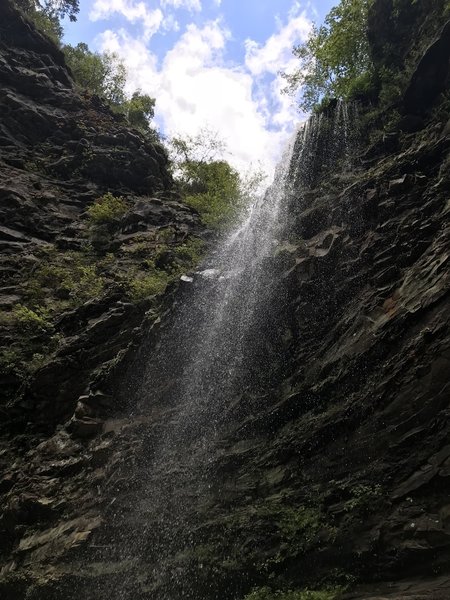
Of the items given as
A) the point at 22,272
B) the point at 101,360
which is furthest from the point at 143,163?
the point at 101,360

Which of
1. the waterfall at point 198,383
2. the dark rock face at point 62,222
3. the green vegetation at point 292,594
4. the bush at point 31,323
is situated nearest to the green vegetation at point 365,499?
the green vegetation at point 292,594

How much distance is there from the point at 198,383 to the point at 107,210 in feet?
35.7

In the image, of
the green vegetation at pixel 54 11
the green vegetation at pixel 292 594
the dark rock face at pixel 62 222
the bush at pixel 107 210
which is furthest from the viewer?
the green vegetation at pixel 54 11

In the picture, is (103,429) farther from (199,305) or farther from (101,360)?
(199,305)

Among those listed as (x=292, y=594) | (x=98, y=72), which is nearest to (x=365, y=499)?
(x=292, y=594)

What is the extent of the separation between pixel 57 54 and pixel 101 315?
21.3 meters

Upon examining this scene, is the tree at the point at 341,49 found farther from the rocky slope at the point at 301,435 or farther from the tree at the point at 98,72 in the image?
the tree at the point at 98,72

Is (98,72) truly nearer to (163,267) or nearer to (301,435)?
(163,267)

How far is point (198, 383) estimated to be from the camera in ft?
34.3

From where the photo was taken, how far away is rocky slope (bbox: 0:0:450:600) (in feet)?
21.4

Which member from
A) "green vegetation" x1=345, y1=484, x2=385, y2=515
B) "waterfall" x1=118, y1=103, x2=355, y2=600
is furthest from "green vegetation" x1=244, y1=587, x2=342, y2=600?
"waterfall" x1=118, y1=103, x2=355, y2=600

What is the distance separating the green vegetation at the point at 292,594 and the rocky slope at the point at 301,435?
135 mm

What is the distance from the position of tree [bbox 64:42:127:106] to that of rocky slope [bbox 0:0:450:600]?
26.6 metres

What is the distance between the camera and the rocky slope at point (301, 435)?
21.4 ft
